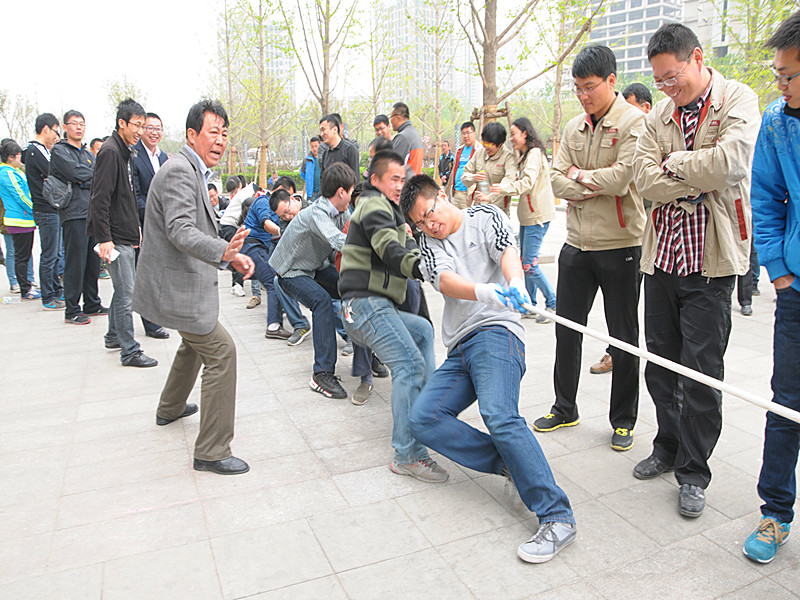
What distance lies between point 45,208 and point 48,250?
1.61 ft

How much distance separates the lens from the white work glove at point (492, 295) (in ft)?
8.99

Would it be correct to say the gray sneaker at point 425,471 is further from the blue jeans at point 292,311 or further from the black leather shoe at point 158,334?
the black leather shoe at point 158,334

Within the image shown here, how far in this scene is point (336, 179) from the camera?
4.48 meters

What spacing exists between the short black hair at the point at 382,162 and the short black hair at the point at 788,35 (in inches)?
75.3

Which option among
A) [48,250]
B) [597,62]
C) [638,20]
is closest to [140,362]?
[48,250]

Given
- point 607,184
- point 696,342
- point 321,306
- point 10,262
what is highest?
point 607,184

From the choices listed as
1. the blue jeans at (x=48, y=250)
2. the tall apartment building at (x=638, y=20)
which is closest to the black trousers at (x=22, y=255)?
the blue jeans at (x=48, y=250)

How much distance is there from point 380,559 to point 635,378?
1775mm

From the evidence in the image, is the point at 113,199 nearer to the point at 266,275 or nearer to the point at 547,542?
the point at 266,275

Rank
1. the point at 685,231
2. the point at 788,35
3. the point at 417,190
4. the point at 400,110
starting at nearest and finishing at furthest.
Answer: the point at 788,35
the point at 685,231
the point at 417,190
the point at 400,110

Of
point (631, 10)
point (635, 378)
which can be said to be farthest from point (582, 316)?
point (631, 10)

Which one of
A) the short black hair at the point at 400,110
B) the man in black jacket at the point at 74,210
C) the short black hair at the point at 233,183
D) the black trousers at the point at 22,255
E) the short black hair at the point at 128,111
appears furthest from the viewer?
the short black hair at the point at 233,183

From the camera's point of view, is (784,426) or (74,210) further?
(74,210)

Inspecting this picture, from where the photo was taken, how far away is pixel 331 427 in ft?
12.5
